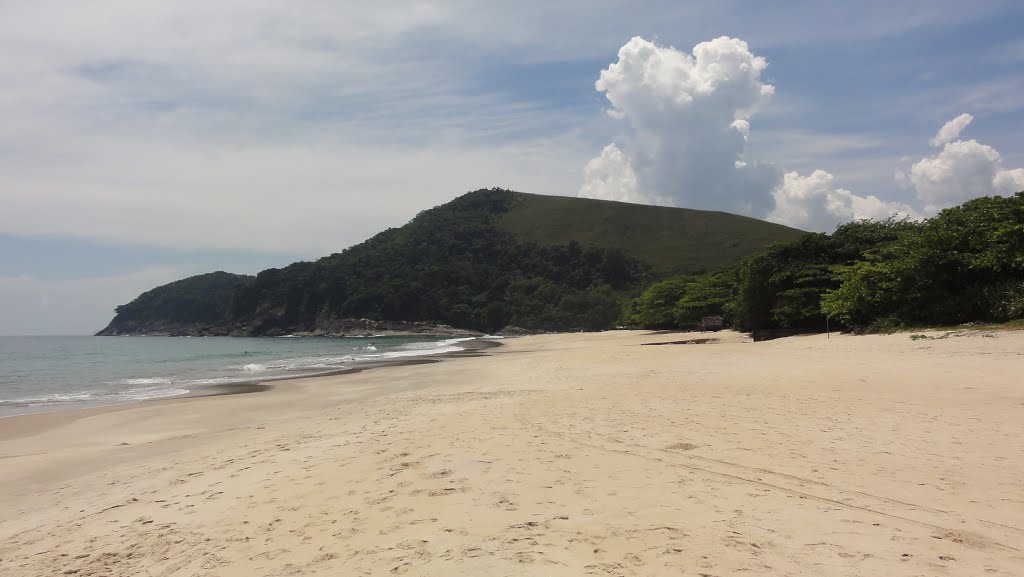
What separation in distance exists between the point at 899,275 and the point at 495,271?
457ft

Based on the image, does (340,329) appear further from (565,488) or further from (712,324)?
→ (565,488)

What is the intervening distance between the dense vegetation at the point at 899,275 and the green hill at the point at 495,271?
9053cm

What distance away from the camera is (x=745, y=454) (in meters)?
7.42

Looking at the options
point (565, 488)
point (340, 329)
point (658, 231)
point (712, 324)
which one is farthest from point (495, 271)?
point (565, 488)

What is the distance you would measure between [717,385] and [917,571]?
10481 millimetres

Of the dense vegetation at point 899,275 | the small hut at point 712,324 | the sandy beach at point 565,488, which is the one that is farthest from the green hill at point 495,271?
the sandy beach at point 565,488

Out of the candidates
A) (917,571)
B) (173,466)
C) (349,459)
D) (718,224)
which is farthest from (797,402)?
(718,224)

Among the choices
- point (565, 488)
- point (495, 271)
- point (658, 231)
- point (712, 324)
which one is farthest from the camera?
point (658, 231)

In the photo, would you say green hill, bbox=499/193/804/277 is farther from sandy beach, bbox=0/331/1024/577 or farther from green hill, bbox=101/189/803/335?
sandy beach, bbox=0/331/1024/577

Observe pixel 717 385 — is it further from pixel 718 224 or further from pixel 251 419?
pixel 718 224

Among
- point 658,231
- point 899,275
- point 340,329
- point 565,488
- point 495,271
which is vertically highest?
point 658,231

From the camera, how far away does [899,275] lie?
26.7 meters

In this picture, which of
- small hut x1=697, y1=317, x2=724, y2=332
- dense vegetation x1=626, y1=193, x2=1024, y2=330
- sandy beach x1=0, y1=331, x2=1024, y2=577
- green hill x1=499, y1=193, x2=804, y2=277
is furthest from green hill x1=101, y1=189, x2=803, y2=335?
sandy beach x1=0, y1=331, x2=1024, y2=577

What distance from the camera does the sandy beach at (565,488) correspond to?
4.62m
